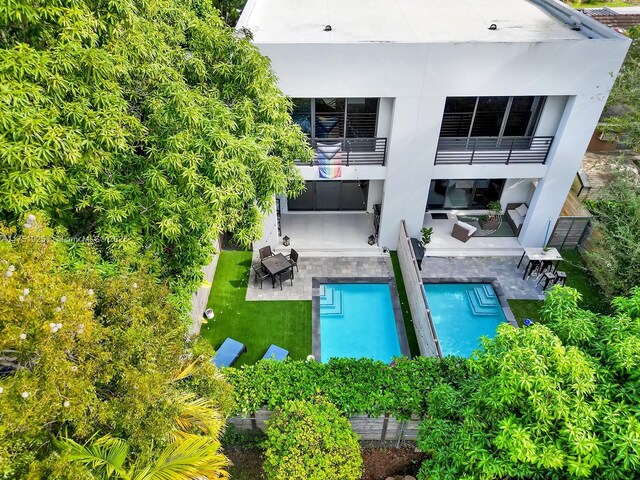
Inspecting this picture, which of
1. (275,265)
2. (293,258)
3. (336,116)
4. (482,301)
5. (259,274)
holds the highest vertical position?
(336,116)

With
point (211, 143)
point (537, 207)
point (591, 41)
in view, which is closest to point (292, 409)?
point (211, 143)

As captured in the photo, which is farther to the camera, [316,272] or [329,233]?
[329,233]

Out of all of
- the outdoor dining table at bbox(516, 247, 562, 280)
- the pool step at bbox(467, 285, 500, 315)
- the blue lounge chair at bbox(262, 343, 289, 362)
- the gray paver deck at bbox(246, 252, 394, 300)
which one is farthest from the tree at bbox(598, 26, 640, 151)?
the blue lounge chair at bbox(262, 343, 289, 362)

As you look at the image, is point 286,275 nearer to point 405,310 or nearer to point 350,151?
point 405,310

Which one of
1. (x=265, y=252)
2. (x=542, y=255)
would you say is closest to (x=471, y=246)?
(x=542, y=255)

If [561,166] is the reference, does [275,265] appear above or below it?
below

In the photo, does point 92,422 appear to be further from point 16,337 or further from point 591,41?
point 591,41
